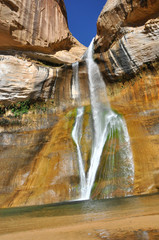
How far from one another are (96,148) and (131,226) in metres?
7.26

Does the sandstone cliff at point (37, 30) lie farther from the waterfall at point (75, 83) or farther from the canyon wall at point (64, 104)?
the waterfall at point (75, 83)

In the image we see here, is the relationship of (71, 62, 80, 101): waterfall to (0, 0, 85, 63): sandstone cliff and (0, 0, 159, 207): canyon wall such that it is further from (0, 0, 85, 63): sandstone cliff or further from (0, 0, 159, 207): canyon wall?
(0, 0, 85, 63): sandstone cliff

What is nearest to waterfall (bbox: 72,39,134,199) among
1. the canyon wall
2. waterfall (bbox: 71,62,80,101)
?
waterfall (bbox: 71,62,80,101)

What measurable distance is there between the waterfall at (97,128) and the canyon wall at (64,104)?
28 centimetres

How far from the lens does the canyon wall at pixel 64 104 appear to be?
27.7 ft

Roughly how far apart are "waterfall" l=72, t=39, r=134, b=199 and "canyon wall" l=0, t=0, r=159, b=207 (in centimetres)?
28

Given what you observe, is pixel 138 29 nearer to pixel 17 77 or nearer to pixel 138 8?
pixel 138 8

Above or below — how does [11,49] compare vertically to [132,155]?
above

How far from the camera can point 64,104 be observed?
1352 cm

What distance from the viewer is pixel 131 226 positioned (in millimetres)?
2533

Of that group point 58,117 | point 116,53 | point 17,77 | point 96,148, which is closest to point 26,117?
point 58,117

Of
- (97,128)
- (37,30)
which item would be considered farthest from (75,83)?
(37,30)

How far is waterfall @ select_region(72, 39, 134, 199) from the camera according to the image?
830cm

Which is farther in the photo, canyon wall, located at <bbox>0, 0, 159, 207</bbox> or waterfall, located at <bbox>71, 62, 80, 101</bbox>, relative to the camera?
waterfall, located at <bbox>71, 62, 80, 101</bbox>
